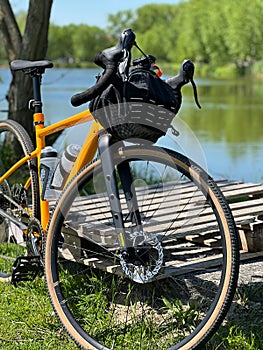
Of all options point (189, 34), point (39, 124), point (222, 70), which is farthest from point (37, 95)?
point (189, 34)

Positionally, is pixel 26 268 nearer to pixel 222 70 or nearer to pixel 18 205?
pixel 18 205

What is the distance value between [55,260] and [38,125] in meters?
0.79

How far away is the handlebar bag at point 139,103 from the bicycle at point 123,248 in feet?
0.20

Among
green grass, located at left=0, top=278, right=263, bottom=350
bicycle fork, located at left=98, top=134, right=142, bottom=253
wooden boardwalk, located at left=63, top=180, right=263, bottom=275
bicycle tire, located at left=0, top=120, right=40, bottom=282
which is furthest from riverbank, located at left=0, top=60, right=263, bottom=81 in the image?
bicycle fork, located at left=98, top=134, right=142, bottom=253

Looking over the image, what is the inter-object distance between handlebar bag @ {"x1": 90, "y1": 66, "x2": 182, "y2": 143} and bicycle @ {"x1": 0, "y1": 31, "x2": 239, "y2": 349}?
6cm

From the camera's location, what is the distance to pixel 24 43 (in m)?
7.29

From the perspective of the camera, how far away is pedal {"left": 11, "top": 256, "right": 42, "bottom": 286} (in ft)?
12.3

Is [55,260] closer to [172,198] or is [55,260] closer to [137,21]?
[172,198]

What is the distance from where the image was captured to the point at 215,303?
2934 mm

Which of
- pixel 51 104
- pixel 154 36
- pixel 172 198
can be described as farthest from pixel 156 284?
pixel 154 36

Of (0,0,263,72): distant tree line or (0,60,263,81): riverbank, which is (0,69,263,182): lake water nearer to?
(0,60,263,81): riverbank

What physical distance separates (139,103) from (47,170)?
34.6 inches

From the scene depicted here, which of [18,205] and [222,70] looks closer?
[18,205]

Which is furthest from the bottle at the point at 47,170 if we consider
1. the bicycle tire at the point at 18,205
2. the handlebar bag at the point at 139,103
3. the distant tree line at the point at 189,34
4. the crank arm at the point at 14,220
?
the distant tree line at the point at 189,34
